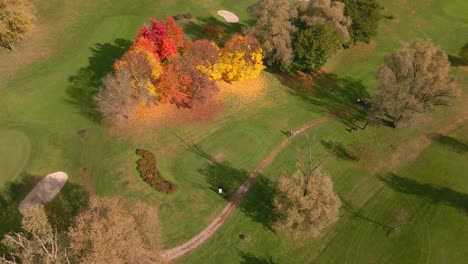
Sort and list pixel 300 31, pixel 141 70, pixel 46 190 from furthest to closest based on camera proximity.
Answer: pixel 300 31, pixel 141 70, pixel 46 190

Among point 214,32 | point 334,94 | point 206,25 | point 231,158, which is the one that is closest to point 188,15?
point 206,25

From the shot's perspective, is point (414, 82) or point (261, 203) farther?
point (414, 82)

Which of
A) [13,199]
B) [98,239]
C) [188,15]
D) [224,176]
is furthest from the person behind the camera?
[188,15]

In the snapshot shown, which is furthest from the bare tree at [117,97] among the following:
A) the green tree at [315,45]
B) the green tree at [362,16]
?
the green tree at [362,16]

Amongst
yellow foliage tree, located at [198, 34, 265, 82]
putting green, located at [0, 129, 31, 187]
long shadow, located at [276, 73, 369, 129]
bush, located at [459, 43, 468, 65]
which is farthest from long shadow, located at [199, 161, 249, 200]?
bush, located at [459, 43, 468, 65]

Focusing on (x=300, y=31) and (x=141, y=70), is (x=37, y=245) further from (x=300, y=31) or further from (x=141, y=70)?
(x=300, y=31)

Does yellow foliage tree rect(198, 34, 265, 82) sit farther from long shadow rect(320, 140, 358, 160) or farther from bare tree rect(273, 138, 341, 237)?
bare tree rect(273, 138, 341, 237)

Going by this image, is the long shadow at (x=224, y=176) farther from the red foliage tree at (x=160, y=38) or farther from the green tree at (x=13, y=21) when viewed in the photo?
the green tree at (x=13, y=21)

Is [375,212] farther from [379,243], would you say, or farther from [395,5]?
[395,5]
